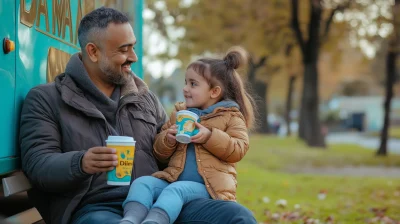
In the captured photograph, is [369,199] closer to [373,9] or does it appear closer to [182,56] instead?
[373,9]

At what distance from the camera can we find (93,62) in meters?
3.66

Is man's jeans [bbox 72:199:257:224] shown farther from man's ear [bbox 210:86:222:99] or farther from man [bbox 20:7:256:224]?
man's ear [bbox 210:86:222:99]

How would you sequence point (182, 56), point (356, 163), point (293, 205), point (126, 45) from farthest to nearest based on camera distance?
1. point (182, 56)
2. point (356, 163)
3. point (293, 205)
4. point (126, 45)

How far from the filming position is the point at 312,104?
878 inches

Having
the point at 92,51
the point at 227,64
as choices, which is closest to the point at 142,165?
the point at 92,51

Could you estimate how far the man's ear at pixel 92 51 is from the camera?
11.9 ft

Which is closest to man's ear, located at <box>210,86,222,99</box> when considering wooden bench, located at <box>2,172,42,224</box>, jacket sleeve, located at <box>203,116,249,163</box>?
jacket sleeve, located at <box>203,116,249,163</box>

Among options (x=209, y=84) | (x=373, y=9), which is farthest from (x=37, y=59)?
(x=373, y=9)

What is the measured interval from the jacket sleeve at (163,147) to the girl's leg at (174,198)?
27 cm

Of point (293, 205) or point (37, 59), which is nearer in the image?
point (37, 59)

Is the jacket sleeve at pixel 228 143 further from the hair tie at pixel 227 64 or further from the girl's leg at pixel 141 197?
the hair tie at pixel 227 64

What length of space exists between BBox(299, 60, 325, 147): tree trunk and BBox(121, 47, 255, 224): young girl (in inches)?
724

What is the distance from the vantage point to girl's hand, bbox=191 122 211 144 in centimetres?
339

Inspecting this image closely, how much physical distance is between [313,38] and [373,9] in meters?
2.68
